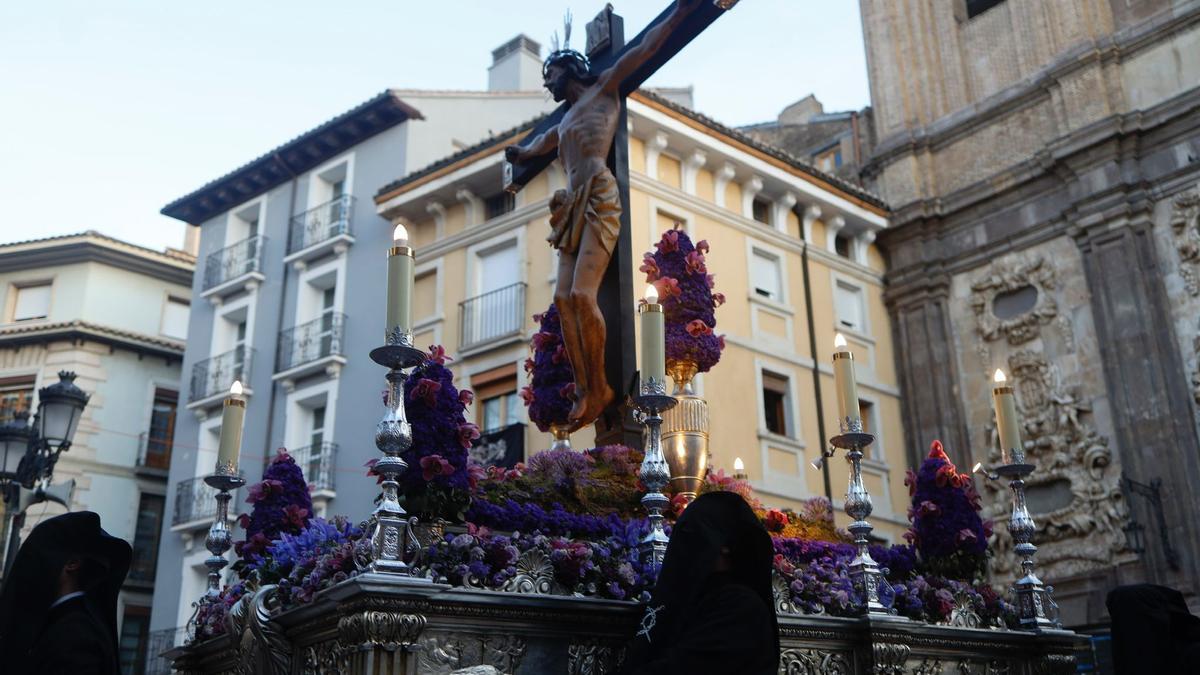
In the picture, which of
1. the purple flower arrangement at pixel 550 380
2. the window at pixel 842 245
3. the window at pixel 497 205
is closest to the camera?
the purple flower arrangement at pixel 550 380

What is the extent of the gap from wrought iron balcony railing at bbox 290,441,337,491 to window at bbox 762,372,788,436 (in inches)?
334

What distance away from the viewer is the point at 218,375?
26.1 metres

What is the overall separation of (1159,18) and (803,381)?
8.62m

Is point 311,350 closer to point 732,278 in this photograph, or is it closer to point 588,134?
point 732,278

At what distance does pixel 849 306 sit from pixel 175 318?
1777 cm

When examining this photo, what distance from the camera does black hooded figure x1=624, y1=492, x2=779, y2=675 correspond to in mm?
4062

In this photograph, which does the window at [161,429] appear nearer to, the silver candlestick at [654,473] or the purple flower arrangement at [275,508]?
the purple flower arrangement at [275,508]

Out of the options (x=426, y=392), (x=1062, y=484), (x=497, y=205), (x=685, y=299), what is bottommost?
(x=426, y=392)

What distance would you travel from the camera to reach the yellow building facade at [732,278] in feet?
66.4

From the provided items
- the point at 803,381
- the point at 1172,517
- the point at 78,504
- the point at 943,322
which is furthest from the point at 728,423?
the point at 78,504

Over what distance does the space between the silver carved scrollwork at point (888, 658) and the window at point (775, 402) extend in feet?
49.1

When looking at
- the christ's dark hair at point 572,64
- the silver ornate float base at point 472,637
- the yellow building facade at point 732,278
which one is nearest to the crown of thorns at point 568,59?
the christ's dark hair at point 572,64

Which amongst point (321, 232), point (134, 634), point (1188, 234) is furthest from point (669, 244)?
point (134, 634)

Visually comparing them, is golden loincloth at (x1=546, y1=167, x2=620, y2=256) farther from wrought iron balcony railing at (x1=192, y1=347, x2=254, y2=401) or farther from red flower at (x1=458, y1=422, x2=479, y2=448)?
wrought iron balcony railing at (x1=192, y1=347, x2=254, y2=401)
